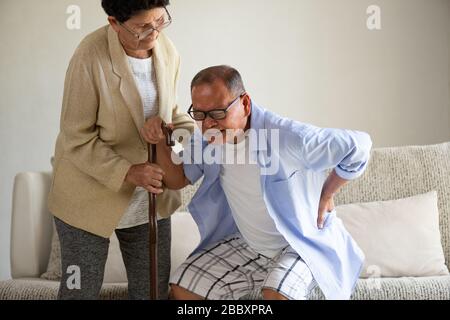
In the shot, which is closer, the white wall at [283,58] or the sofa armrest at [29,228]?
the sofa armrest at [29,228]

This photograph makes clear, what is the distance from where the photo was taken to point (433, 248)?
3.21 meters

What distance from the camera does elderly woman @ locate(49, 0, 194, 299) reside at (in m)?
2.28

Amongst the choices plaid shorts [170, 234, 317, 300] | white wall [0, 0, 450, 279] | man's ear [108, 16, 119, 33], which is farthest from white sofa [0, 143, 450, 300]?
man's ear [108, 16, 119, 33]

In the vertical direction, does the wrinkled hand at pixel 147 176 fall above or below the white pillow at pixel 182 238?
above

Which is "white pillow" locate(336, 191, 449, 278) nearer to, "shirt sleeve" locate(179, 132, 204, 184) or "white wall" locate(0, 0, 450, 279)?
"white wall" locate(0, 0, 450, 279)

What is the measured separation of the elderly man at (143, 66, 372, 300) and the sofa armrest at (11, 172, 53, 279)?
1.23 meters

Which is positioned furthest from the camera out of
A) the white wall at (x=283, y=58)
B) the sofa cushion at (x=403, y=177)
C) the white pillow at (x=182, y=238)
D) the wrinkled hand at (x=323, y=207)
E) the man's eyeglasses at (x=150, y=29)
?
the white wall at (x=283, y=58)

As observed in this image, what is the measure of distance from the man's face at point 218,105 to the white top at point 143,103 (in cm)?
21

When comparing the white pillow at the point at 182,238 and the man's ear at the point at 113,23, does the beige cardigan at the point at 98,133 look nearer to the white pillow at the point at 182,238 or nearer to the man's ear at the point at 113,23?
the man's ear at the point at 113,23

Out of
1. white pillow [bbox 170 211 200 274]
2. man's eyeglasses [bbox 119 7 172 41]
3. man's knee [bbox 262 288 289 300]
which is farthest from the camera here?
white pillow [bbox 170 211 200 274]

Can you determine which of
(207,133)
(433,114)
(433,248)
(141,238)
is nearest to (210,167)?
(207,133)

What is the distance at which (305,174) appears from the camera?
2320 mm

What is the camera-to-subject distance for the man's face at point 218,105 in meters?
2.22

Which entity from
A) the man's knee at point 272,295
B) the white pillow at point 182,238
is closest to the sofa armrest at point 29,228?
the white pillow at point 182,238
